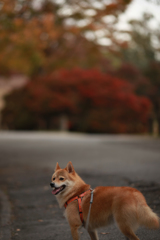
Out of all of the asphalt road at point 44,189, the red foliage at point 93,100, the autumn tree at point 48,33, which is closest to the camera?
the asphalt road at point 44,189

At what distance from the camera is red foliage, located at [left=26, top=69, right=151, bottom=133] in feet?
102

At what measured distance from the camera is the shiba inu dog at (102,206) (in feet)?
11.6

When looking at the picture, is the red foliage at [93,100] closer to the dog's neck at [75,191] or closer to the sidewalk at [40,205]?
the sidewalk at [40,205]

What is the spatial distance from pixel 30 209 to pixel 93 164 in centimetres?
547

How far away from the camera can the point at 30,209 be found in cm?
647

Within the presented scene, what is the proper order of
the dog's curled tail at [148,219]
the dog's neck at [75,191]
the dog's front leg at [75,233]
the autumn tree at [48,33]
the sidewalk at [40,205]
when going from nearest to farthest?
the dog's curled tail at [148,219]
the dog's front leg at [75,233]
the dog's neck at [75,191]
the sidewalk at [40,205]
the autumn tree at [48,33]

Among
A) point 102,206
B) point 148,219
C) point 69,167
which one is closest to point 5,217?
point 69,167

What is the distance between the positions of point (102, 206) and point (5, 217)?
Answer: 262cm

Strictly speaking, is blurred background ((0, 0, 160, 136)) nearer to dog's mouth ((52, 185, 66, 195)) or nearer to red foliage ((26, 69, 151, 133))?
red foliage ((26, 69, 151, 133))

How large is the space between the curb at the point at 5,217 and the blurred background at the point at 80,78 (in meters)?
17.9

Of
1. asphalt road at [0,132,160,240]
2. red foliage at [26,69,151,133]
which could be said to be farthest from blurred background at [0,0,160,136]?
asphalt road at [0,132,160,240]

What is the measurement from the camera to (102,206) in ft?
12.2

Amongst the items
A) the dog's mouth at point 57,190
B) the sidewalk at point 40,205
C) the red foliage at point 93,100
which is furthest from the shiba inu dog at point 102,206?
the red foliage at point 93,100

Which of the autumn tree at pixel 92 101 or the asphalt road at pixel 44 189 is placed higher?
the autumn tree at pixel 92 101
